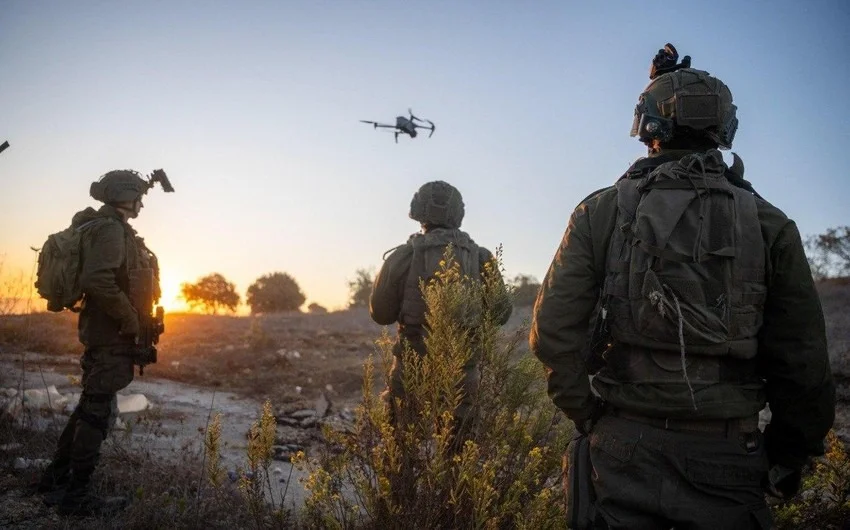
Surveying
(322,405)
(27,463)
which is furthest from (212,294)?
(27,463)

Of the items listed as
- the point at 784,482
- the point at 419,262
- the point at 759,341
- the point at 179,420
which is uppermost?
the point at 419,262

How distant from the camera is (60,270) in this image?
12.0ft

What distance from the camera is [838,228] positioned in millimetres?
19344

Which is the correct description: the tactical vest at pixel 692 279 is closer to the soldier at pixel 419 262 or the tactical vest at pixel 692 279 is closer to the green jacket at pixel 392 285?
the soldier at pixel 419 262

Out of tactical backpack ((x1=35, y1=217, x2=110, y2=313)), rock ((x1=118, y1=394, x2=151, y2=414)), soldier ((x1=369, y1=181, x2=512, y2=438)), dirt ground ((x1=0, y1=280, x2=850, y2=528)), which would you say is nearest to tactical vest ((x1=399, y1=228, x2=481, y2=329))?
soldier ((x1=369, y1=181, x2=512, y2=438))

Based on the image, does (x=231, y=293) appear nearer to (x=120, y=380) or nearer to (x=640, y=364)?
(x=120, y=380)

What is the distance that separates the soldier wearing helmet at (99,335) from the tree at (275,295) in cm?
3027

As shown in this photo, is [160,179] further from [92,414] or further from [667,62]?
[667,62]

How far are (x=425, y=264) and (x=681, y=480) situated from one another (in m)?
2.62

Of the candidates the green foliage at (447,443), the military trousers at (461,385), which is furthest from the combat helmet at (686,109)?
the military trousers at (461,385)

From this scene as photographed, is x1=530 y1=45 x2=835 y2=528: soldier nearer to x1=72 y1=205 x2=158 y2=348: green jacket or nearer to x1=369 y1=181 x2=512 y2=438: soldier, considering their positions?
x1=369 y1=181 x2=512 y2=438: soldier

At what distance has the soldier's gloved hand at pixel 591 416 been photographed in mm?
2023

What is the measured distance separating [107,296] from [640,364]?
11.5 ft

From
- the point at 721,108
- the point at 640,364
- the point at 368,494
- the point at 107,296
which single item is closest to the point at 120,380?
the point at 107,296
